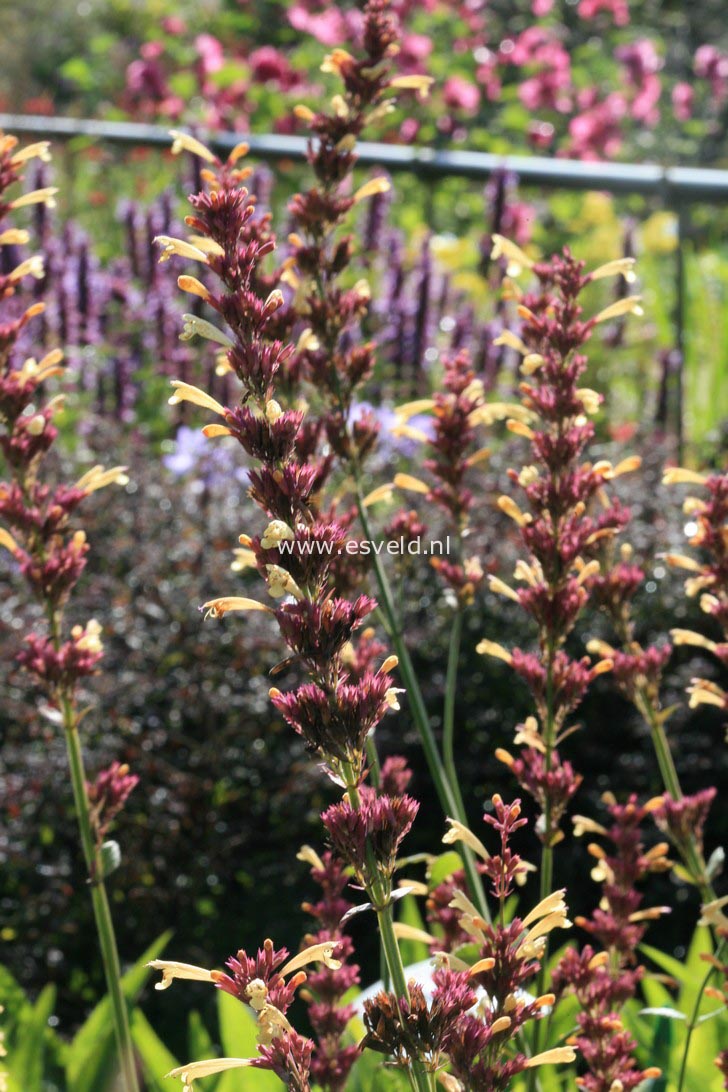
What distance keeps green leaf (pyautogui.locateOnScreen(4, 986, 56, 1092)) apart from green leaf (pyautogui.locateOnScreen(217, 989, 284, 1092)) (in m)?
0.32

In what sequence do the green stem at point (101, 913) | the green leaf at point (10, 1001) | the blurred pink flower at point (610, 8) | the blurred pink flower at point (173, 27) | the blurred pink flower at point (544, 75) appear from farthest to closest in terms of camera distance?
the blurred pink flower at point (173, 27), the blurred pink flower at point (610, 8), the blurred pink flower at point (544, 75), the green leaf at point (10, 1001), the green stem at point (101, 913)

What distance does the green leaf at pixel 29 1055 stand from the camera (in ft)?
7.09

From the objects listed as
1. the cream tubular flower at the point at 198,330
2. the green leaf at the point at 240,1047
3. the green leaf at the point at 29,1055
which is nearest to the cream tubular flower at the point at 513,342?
the cream tubular flower at the point at 198,330

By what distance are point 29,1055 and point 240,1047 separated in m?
0.37

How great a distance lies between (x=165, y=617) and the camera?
349 centimetres

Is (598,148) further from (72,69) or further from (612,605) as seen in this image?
(612,605)

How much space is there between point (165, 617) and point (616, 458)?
1568mm

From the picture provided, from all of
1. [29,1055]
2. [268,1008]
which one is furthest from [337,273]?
[29,1055]

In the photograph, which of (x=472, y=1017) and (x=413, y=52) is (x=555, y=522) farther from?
(x=413, y=52)

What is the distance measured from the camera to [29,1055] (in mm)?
2203

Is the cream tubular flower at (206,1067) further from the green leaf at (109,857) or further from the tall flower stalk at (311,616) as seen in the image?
the green leaf at (109,857)

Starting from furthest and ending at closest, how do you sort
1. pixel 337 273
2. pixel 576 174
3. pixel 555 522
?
pixel 576 174 < pixel 337 273 < pixel 555 522

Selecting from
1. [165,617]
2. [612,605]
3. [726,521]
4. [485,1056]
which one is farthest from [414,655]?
[485,1056]

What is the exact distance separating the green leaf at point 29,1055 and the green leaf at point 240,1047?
0.32m
